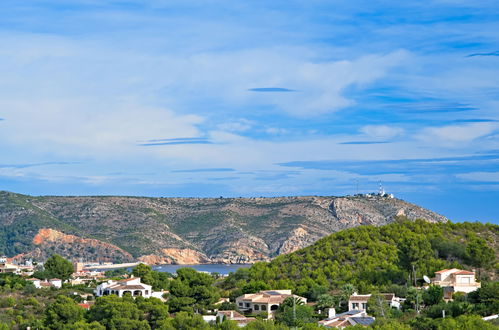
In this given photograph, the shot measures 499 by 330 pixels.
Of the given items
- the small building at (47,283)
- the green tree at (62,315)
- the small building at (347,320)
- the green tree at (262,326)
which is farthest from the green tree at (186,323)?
the small building at (47,283)

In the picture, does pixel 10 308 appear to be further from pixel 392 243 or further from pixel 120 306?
pixel 392 243

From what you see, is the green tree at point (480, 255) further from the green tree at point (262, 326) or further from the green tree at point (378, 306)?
the green tree at point (262, 326)

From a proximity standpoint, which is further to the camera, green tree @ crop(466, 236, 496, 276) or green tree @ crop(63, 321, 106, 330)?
green tree @ crop(466, 236, 496, 276)

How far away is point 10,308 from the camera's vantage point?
74250mm

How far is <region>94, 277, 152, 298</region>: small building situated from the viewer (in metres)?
81.8

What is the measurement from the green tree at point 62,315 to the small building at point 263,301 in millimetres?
13584

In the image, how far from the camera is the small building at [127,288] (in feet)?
268

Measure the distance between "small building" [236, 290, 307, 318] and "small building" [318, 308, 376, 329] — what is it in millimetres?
7184

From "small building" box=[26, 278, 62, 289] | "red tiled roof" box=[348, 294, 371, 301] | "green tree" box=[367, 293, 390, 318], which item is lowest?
"green tree" box=[367, 293, 390, 318]

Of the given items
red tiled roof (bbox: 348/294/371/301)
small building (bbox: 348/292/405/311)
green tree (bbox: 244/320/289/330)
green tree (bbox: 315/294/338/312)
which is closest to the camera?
green tree (bbox: 244/320/289/330)

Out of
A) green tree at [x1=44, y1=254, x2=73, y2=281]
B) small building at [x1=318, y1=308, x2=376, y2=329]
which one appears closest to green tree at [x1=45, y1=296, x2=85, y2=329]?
small building at [x1=318, y1=308, x2=376, y2=329]

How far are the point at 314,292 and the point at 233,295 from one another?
9.08 meters

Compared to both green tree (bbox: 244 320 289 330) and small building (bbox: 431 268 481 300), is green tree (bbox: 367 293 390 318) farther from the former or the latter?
green tree (bbox: 244 320 289 330)

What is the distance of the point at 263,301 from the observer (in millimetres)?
69500
